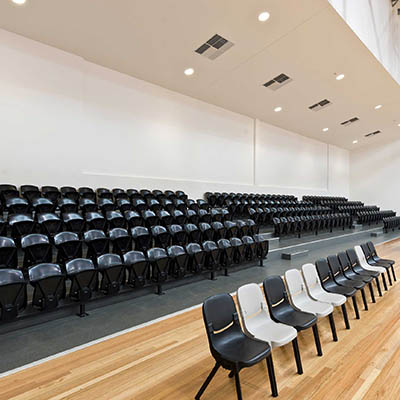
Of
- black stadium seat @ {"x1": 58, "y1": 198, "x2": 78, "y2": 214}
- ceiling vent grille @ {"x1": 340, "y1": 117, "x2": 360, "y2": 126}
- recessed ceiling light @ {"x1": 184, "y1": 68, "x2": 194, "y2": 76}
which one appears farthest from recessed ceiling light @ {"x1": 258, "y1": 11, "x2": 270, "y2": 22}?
ceiling vent grille @ {"x1": 340, "y1": 117, "x2": 360, "y2": 126}

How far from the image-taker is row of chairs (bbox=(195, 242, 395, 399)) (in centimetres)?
168

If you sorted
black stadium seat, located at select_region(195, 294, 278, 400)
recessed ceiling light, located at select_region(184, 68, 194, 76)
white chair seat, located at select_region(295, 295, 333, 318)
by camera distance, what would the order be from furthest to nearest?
recessed ceiling light, located at select_region(184, 68, 194, 76), white chair seat, located at select_region(295, 295, 333, 318), black stadium seat, located at select_region(195, 294, 278, 400)

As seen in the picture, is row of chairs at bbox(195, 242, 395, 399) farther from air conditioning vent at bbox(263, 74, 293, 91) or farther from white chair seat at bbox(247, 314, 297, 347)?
air conditioning vent at bbox(263, 74, 293, 91)

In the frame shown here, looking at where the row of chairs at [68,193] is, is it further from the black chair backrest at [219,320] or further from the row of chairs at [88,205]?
the black chair backrest at [219,320]

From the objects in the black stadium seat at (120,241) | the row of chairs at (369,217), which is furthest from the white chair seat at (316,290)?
the row of chairs at (369,217)

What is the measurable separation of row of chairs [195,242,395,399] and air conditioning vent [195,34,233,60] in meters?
4.11

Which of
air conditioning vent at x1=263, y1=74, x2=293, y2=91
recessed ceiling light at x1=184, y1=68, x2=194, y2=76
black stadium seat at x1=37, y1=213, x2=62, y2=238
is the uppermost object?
air conditioning vent at x1=263, y1=74, x2=293, y2=91

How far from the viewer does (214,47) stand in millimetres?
5395

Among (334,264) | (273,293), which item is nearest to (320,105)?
(334,264)

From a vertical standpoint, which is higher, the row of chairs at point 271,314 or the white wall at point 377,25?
the white wall at point 377,25

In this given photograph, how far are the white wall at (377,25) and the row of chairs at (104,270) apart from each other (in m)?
4.26

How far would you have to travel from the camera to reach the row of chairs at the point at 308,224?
6.36 meters

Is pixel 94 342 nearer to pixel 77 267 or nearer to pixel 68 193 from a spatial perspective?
pixel 77 267

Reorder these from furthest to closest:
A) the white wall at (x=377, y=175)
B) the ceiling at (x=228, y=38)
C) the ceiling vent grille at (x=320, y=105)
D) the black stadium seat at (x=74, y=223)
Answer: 1. the white wall at (x=377, y=175)
2. the ceiling vent grille at (x=320, y=105)
3. the ceiling at (x=228, y=38)
4. the black stadium seat at (x=74, y=223)
